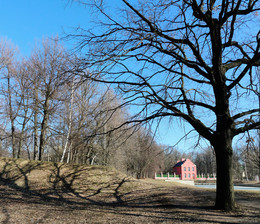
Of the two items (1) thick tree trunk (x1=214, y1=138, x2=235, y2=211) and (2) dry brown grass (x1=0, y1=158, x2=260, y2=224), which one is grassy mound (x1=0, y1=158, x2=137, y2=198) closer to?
(2) dry brown grass (x1=0, y1=158, x2=260, y2=224)

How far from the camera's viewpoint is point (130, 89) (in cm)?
758

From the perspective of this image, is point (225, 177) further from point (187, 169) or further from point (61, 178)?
point (187, 169)

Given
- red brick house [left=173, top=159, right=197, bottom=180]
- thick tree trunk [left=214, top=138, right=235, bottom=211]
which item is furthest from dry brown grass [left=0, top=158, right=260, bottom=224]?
red brick house [left=173, top=159, right=197, bottom=180]

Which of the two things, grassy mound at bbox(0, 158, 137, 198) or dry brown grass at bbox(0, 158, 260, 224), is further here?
grassy mound at bbox(0, 158, 137, 198)

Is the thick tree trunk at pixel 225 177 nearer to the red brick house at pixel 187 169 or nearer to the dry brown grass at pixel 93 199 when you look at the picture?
the dry brown grass at pixel 93 199

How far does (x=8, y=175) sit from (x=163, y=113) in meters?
10.5

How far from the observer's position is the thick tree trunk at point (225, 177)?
279 inches

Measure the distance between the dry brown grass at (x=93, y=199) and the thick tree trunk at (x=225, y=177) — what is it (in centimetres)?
34

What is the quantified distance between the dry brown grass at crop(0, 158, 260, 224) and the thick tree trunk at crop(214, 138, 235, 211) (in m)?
0.34

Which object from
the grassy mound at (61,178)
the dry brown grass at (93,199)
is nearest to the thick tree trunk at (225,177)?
the dry brown grass at (93,199)

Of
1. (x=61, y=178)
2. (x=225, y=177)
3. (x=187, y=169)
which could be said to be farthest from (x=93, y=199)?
(x=187, y=169)

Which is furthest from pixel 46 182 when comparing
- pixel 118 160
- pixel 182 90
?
pixel 118 160

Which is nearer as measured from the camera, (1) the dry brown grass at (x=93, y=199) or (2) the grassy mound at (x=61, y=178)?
(1) the dry brown grass at (x=93, y=199)

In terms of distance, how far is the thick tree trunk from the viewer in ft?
23.2
